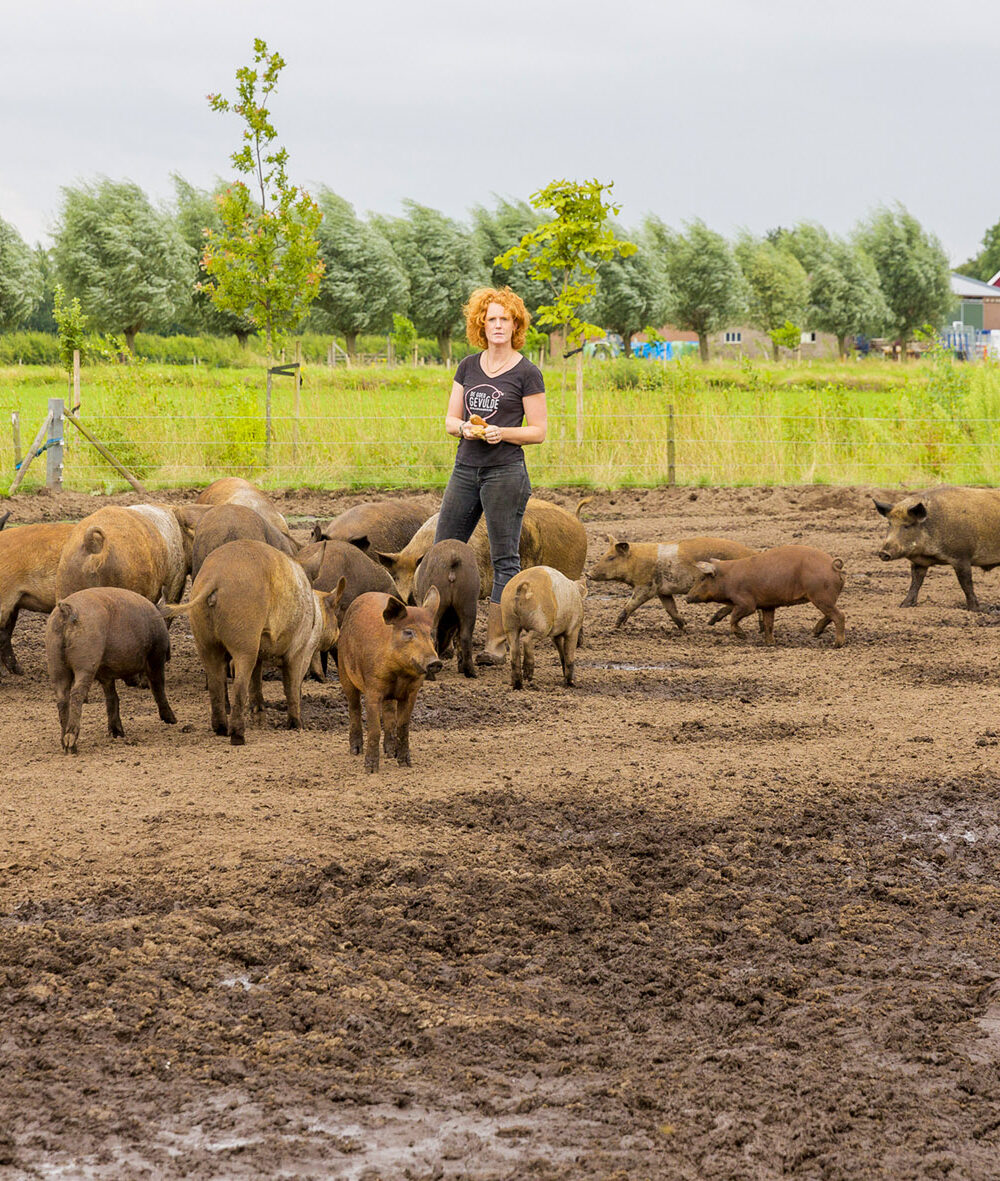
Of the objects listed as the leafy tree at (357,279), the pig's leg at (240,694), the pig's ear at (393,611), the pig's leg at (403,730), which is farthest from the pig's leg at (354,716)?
the leafy tree at (357,279)

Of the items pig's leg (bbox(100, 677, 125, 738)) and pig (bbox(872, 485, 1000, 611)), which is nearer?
pig's leg (bbox(100, 677, 125, 738))

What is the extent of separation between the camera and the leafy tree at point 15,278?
54.7m

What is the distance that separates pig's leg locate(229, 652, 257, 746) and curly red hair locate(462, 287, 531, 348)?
2.42 metres

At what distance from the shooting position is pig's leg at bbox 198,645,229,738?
644 cm

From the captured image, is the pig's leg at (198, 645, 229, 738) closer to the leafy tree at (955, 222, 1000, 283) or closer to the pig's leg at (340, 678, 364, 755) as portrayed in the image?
the pig's leg at (340, 678, 364, 755)

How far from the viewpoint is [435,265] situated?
196 ft

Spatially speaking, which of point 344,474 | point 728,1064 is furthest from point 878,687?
point 344,474

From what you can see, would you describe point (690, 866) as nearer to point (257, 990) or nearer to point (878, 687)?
point (257, 990)

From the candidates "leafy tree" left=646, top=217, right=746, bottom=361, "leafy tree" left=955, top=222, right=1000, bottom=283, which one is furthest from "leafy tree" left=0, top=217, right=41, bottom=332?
"leafy tree" left=955, top=222, right=1000, bottom=283

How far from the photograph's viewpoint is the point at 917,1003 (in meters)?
3.80

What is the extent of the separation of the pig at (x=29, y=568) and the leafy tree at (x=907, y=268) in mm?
68449

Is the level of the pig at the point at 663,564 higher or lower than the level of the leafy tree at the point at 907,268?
lower

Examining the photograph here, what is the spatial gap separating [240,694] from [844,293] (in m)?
66.3

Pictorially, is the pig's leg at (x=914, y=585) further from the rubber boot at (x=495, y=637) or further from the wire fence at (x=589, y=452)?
the wire fence at (x=589, y=452)
